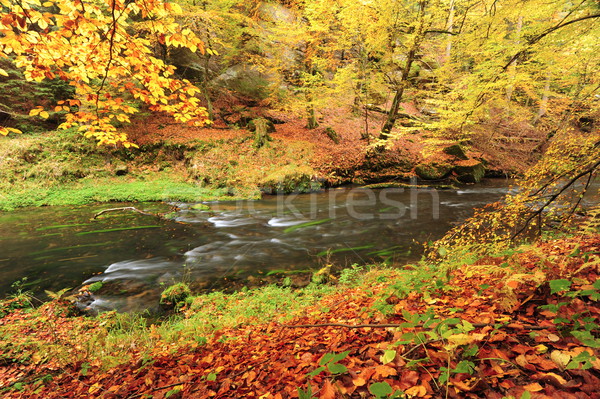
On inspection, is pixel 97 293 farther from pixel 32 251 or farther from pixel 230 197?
pixel 230 197

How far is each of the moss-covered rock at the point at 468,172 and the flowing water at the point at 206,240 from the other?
9.02 feet

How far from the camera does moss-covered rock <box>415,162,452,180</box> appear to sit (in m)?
13.8

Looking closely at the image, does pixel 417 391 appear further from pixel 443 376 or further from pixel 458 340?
pixel 458 340

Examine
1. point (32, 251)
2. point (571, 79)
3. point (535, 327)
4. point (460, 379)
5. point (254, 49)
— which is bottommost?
point (32, 251)

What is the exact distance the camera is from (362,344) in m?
2.04

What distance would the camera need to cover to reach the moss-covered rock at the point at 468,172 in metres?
13.9

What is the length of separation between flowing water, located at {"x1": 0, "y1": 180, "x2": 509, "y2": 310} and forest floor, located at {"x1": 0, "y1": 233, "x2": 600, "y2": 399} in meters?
1.30

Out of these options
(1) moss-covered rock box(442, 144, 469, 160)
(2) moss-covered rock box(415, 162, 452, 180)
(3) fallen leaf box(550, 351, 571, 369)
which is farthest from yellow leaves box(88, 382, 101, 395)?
(1) moss-covered rock box(442, 144, 469, 160)

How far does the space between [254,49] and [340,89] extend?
7.81m

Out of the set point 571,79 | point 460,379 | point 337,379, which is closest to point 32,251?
point 337,379

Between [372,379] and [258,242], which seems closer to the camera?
[372,379]

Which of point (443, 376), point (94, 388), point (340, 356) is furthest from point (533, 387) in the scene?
point (94, 388)

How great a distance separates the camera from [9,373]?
9.64 ft

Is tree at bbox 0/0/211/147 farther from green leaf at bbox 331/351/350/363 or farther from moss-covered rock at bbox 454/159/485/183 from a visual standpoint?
moss-covered rock at bbox 454/159/485/183
